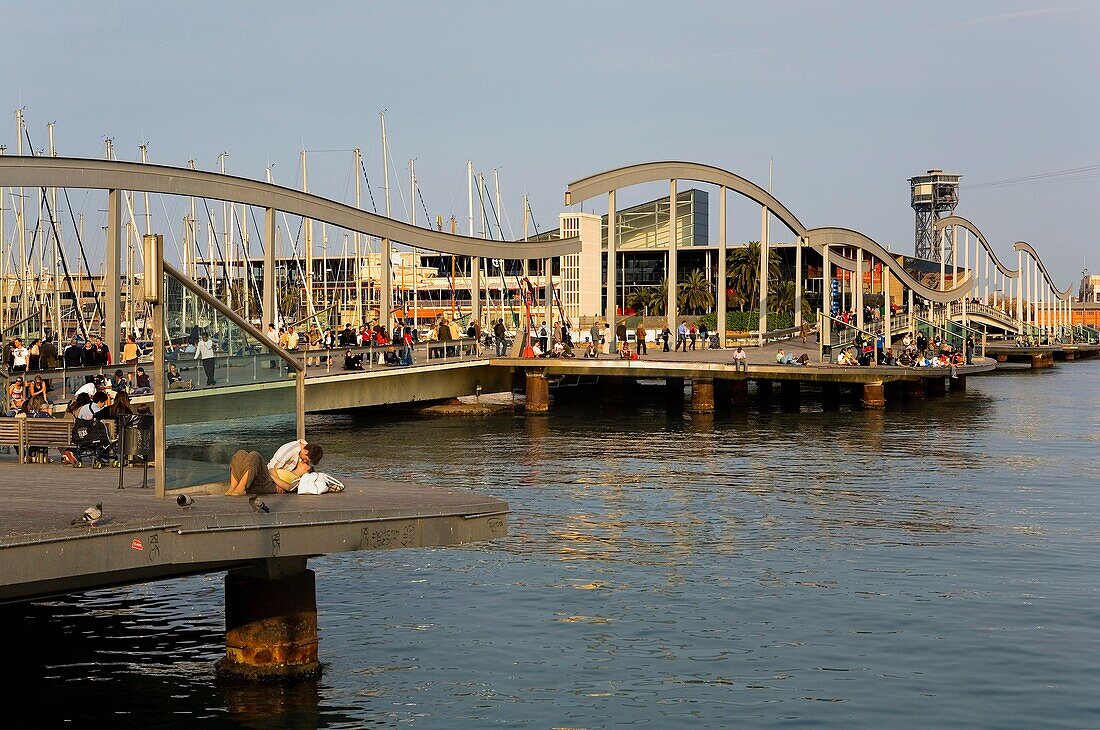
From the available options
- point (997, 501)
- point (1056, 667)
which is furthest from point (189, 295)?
point (997, 501)

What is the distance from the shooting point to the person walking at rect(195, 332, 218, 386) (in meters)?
14.9

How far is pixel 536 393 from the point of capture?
56.3 metres

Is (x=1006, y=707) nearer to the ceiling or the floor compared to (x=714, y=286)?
nearer to the floor

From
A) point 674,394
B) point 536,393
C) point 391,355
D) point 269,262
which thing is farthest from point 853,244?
point 269,262

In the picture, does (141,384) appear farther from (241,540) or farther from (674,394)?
(674,394)

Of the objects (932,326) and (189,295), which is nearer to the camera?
(189,295)

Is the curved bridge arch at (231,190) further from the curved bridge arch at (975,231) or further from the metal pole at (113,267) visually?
the curved bridge arch at (975,231)

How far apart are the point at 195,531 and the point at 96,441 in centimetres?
645

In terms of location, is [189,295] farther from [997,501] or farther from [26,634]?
[997,501]

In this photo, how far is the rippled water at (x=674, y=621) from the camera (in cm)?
1452

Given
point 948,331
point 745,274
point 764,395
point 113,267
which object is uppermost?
point 745,274

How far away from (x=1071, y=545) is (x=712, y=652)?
10.4 meters

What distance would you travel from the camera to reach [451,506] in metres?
14.6

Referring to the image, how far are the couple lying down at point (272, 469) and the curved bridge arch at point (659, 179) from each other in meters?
43.1
